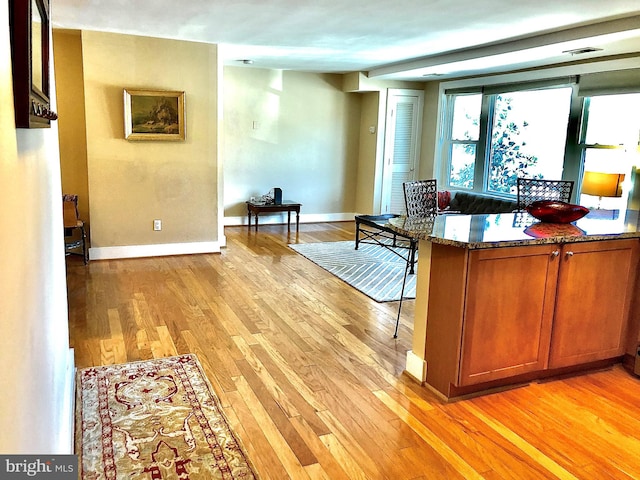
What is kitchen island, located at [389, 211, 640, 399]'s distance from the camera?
9.00ft

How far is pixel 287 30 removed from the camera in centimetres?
478

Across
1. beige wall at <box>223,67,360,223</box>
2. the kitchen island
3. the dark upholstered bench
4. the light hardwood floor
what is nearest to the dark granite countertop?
the kitchen island

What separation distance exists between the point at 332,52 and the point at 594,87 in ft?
9.21

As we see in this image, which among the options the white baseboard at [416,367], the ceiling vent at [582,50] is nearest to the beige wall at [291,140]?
the ceiling vent at [582,50]

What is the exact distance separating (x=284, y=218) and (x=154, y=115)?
3.18m

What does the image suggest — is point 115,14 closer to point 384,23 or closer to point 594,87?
point 384,23

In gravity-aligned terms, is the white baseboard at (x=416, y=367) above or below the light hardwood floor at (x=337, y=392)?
above

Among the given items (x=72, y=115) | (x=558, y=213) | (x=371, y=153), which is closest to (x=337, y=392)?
(x=558, y=213)

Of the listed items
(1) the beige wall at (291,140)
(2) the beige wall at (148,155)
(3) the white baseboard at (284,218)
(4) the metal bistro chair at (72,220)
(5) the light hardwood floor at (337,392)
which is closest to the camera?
A: (5) the light hardwood floor at (337,392)

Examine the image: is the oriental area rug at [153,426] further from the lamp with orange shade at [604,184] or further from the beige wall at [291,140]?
the beige wall at [291,140]

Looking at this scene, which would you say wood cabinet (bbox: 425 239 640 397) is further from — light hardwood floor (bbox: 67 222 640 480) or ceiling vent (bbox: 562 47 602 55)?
ceiling vent (bbox: 562 47 602 55)

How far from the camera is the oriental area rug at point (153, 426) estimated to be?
7.16 ft

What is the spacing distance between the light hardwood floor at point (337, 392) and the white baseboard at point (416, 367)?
0.05 m

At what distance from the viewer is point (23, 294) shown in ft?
3.64
